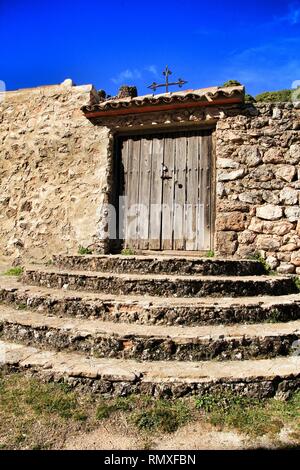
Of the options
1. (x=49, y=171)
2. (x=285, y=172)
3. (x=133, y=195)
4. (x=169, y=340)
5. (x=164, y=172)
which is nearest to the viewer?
(x=169, y=340)

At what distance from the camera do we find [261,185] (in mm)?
5113

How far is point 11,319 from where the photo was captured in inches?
145

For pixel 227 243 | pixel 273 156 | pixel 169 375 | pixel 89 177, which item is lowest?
pixel 169 375

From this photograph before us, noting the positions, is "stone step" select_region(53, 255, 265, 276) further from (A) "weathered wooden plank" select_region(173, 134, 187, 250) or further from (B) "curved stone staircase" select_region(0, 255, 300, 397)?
(A) "weathered wooden plank" select_region(173, 134, 187, 250)

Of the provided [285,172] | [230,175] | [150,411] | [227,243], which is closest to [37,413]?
[150,411]

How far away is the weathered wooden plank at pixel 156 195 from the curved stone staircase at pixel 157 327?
1.28 metres

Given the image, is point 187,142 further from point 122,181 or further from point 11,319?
point 11,319

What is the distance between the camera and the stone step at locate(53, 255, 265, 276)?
171 inches

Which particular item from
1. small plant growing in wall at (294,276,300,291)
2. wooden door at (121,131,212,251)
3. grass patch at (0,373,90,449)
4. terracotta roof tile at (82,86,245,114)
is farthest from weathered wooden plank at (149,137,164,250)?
grass patch at (0,373,90,449)

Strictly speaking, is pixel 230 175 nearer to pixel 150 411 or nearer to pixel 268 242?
pixel 268 242

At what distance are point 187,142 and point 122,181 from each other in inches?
49.2

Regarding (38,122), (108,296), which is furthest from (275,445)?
(38,122)

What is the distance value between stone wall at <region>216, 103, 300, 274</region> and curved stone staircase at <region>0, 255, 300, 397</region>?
0.57m

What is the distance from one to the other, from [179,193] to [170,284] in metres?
2.13
